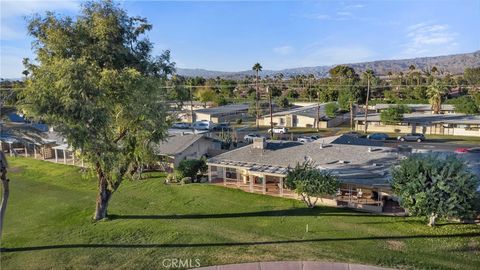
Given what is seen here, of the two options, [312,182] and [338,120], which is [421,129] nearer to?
[338,120]

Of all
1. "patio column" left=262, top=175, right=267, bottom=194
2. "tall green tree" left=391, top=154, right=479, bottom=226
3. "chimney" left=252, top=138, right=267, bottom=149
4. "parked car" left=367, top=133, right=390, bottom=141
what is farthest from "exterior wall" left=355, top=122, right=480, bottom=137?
"tall green tree" left=391, top=154, right=479, bottom=226

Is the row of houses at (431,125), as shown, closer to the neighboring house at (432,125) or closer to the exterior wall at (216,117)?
the neighboring house at (432,125)

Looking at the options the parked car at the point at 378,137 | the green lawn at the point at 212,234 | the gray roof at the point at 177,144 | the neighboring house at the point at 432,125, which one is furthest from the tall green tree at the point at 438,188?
the neighboring house at the point at 432,125

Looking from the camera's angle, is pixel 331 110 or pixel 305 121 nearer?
pixel 331 110

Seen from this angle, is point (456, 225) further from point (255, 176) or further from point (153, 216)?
point (153, 216)

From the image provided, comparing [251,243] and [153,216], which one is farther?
[153,216]

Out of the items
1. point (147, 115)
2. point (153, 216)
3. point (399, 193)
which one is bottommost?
point (153, 216)

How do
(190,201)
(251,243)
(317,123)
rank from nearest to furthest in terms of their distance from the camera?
(251,243), (190,201), (317,123)

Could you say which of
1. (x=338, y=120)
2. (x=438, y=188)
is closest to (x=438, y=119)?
(x=338, y=120)

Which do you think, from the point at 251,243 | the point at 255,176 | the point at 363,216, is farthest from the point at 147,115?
the point at 363,216
